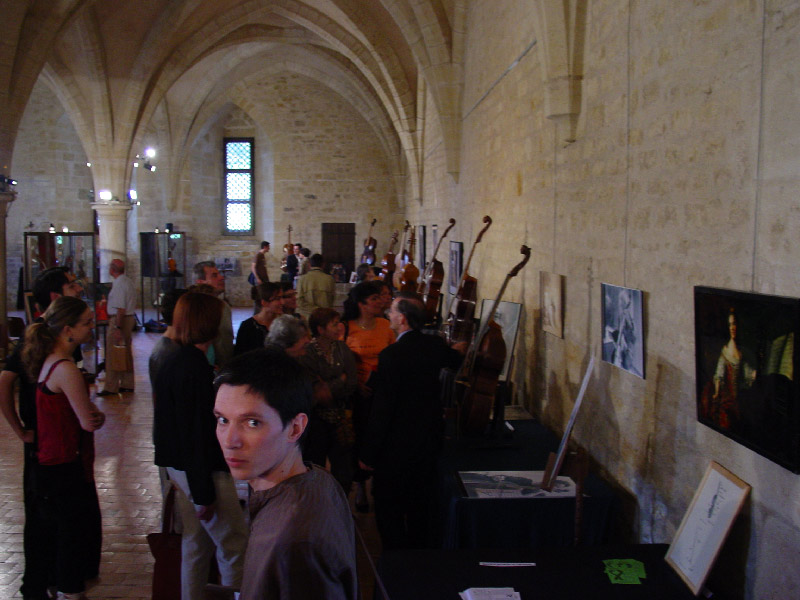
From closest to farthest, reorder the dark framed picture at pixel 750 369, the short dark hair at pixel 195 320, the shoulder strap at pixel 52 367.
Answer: the dark framed picture at pixel 750 369
the short dark hair at pixel 195 320
the shoulder strap at pixel 52 367

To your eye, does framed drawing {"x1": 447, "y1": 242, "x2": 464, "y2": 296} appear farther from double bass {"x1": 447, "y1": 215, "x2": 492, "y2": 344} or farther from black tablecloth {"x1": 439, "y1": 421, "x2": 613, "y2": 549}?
black tablecloth {"x1": 439, "y1": 421, "x2": 613, "y2": 549}

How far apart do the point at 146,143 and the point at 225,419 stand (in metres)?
18.9

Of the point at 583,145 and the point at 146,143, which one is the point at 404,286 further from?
the point at 146,143

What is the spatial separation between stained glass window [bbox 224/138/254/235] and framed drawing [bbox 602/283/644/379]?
58.9 ft

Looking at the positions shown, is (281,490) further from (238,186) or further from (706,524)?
(238,186)

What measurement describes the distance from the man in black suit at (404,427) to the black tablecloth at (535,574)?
32.3 inches

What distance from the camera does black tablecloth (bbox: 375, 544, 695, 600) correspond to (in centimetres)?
257

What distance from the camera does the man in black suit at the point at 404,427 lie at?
3629 mm

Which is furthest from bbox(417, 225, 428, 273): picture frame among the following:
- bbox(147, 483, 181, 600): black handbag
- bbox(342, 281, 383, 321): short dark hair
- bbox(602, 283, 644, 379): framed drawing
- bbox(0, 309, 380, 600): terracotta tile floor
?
bbox(147, 483, 181, 600): black handbag

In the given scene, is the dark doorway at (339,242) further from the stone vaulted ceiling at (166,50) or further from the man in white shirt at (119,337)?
the man in white shirt at (119,337)

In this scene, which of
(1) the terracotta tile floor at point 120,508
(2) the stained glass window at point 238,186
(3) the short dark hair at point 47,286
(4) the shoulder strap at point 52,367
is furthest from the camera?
(2) the stained glass window at point 238,186

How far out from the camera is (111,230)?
13.9 metres

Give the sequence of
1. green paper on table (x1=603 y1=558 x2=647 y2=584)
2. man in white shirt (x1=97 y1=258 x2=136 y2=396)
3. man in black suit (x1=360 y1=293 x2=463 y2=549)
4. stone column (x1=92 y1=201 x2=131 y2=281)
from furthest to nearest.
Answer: stone column (x1=92 y1=201 x2=131 y2=281)
man in white shirt (x1=97 y1=258 x2=136 y2=396)
man in black suit (x1=360 y1=293 x2=463 y2=549)
green paper on table (x1=603 y1=558 x2=647 y2=584)

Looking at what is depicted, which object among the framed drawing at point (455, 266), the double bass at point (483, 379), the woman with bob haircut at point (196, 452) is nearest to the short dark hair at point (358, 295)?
the double bass at point (483, 379)
